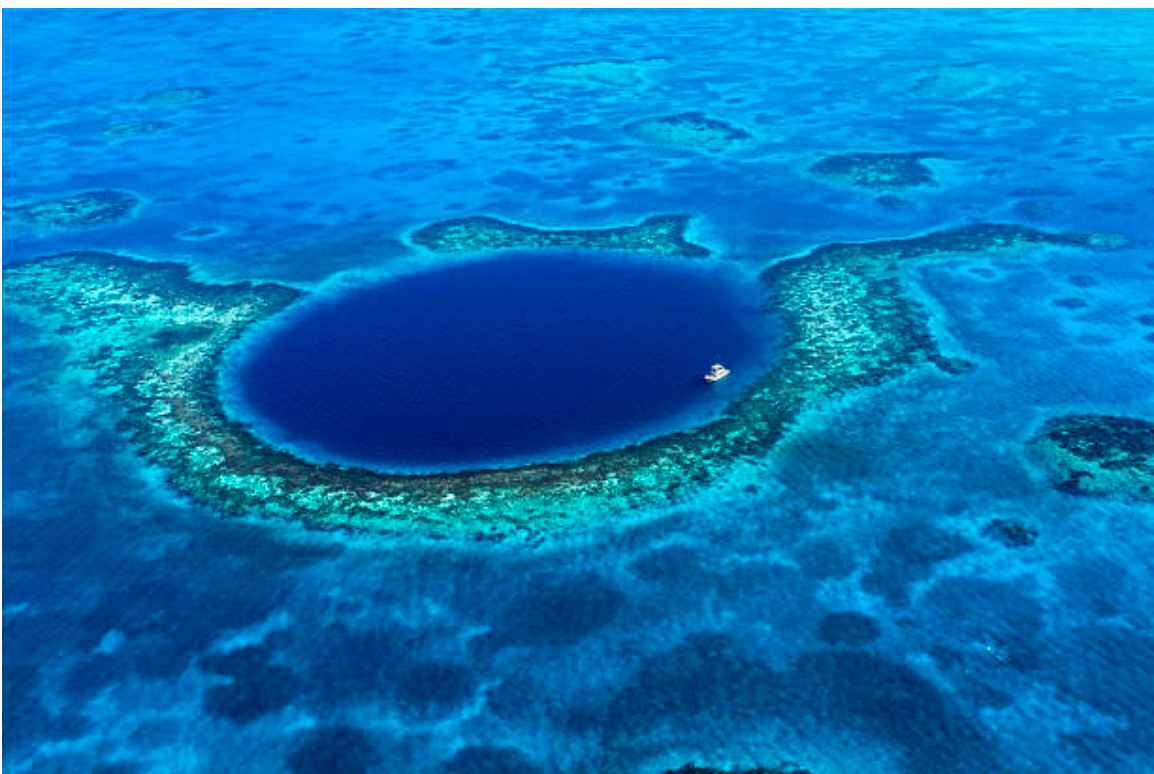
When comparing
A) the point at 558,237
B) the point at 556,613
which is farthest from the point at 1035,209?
the point at 556,613

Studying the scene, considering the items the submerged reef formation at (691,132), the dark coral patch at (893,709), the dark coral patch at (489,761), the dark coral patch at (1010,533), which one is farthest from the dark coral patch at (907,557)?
the submerged reef formation at (691,132)

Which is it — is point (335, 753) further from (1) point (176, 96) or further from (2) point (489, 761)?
(1) point (176, 96)

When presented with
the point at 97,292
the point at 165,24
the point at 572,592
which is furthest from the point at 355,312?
the point at 165,24

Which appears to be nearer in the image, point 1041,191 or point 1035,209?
point 1035,209

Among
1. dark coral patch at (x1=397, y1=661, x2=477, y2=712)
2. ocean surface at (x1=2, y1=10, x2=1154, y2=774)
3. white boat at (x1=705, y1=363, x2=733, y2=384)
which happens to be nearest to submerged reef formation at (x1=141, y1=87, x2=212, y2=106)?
ocean surface at (x1=2, y1=10, x2=1154, y2=774)

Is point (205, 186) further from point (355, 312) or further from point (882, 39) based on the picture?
point (882, 39)

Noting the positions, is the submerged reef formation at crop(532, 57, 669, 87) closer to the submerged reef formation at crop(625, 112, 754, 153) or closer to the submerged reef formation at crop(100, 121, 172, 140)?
the submerged reef formation at crop(625, 112, 754, 153)

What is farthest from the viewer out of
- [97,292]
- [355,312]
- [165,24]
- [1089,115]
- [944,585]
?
[165,24]
